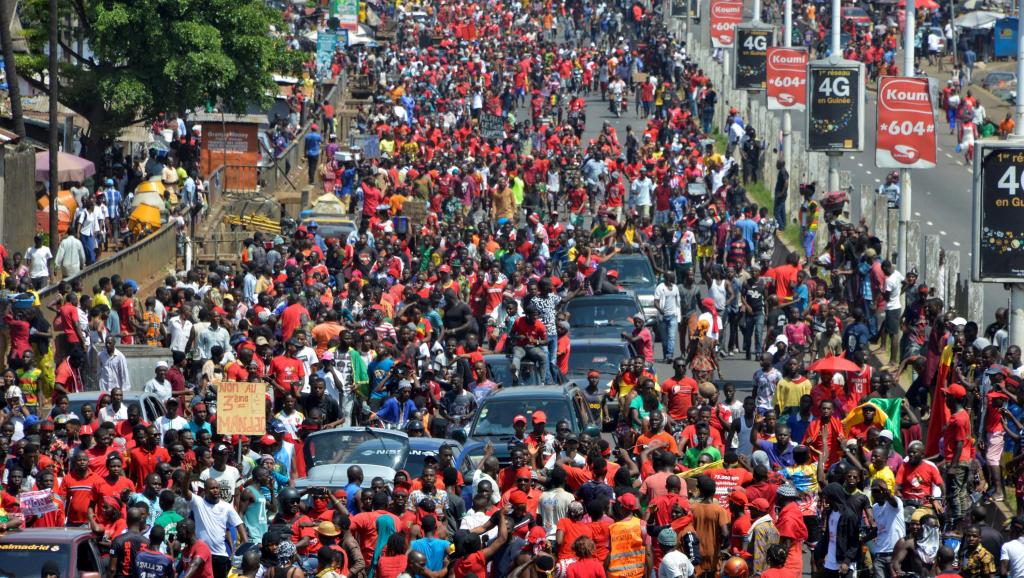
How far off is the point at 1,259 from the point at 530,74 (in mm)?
33638

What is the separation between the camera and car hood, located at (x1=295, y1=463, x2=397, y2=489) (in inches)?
761

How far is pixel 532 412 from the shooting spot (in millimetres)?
21188

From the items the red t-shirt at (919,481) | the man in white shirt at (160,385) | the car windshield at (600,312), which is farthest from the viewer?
the car windshield at (600,312)

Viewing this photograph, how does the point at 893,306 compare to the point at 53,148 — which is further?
the point at 53,148

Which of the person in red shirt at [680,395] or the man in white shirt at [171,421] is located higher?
the person in red shirt at [680,395]

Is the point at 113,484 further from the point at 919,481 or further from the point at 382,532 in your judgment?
the point at 919,481

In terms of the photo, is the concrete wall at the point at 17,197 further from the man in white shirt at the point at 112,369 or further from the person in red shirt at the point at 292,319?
the man in white shirt at the point at 112,369

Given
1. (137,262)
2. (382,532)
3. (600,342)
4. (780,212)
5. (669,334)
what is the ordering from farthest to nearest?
1. (780,212)
2. (137,262)
3. (669,334)
4. (600,342)
5. (382,532)

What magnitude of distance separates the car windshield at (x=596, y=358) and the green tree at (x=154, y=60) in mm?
18058

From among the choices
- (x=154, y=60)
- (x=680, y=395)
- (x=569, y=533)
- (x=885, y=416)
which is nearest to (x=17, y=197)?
(x=154, y=60)

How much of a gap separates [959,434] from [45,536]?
26.8ft

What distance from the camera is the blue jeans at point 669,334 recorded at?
2956 centimetres

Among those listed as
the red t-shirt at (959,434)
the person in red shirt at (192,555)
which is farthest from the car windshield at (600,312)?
the person in red shirt at (192,555)

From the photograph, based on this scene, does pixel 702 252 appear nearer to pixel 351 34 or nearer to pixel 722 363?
pixel 722 363
